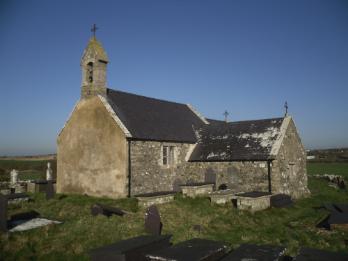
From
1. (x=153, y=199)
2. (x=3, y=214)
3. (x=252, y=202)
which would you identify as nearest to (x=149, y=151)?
(x=153, y=199)

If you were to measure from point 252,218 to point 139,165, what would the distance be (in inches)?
373

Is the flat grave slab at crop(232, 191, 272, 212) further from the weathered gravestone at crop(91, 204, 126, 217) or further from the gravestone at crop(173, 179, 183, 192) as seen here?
the gravestone at crop(173, 179, 183, 192)

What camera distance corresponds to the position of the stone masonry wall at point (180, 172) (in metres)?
23.2

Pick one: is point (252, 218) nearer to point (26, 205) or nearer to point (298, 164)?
point (298, 164)

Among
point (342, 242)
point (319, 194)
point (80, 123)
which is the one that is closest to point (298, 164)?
point (319, 194)

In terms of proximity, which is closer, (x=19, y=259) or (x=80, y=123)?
(x=19, y=259)

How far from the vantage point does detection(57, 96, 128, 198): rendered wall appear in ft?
73.8

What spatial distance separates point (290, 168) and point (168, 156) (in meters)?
9.74

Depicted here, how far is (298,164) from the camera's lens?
27.1m

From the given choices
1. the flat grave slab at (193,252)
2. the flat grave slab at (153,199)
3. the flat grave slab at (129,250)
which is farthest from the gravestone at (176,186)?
the flat grave slab at (193,252)

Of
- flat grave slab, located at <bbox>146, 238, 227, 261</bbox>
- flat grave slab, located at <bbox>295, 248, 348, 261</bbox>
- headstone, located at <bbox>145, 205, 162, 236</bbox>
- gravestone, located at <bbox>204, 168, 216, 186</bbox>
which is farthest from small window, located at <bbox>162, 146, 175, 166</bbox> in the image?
flat grave slab, located at <bbox>295, 248, 348, 261</bbox>

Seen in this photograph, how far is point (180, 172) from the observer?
27.5 m

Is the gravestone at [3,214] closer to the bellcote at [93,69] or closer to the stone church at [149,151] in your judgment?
the stone church at [149,151]

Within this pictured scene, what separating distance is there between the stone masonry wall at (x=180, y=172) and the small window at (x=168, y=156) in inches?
12.3
